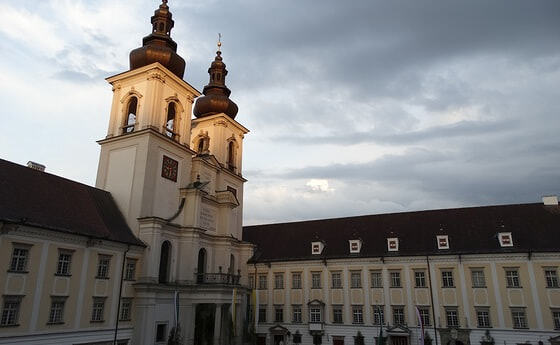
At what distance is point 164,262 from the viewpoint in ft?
90.5

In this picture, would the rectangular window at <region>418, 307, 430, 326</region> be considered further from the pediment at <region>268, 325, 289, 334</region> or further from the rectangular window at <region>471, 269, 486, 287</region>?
the pediment at <region>268, 325, 289, 334</region>

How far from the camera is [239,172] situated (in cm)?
3894

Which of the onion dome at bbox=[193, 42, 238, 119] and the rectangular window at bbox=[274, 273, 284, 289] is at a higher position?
the onion dome at bbox=[193, 42, 238, 119]

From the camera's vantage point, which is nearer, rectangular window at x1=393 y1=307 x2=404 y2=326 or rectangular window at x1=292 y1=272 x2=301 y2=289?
rectangular window at x1=393 y1=307 x2=404 y2=326

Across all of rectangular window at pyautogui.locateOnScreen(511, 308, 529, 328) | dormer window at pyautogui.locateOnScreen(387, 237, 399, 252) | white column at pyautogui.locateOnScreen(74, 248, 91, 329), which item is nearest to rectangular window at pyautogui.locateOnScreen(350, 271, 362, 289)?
dormer window at pyautogui.locateOnScreen(387, 237, 399, 252)

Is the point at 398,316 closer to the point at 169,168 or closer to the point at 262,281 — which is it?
the point at 262,281

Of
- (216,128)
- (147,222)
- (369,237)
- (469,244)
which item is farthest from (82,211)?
(469,244)

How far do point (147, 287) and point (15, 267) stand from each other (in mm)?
7677

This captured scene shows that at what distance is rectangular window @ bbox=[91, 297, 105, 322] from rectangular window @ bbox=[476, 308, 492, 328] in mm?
25040

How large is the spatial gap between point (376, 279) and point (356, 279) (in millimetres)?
1664

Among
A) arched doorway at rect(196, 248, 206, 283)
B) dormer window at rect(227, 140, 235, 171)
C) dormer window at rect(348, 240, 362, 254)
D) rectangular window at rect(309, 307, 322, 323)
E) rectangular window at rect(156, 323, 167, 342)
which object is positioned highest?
dormer window at rect(227, 140, 235, 171)

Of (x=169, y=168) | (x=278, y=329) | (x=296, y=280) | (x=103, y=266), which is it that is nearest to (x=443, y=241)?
(x=296, y=280)

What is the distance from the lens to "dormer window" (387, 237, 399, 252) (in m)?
34.0

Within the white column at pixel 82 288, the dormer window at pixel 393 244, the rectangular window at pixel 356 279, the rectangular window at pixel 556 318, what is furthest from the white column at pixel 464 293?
the white column at pixel 82 288
